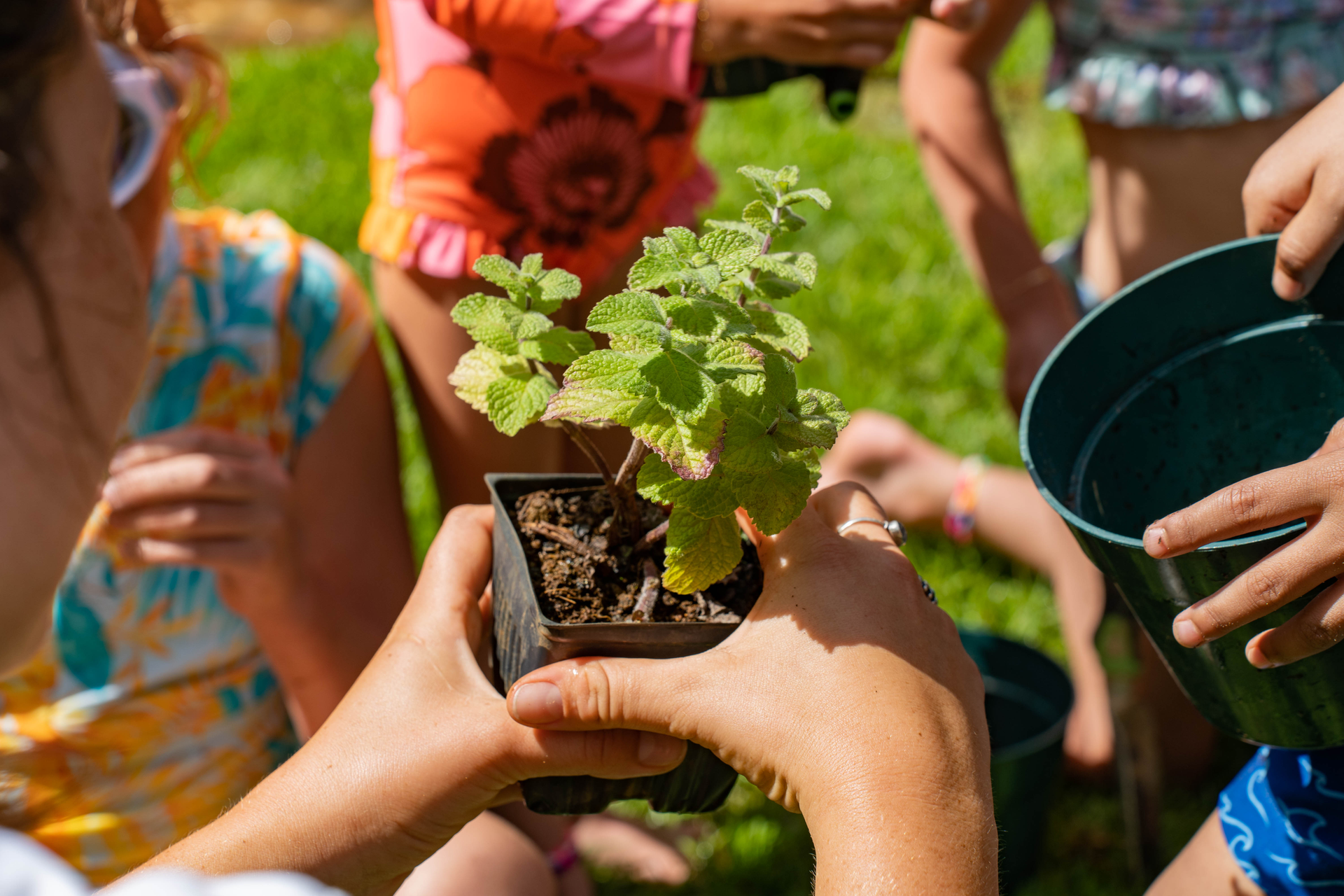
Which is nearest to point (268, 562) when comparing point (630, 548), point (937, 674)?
point (630, 548)

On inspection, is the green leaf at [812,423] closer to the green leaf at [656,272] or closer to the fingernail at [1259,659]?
the green leaf at [656,272]

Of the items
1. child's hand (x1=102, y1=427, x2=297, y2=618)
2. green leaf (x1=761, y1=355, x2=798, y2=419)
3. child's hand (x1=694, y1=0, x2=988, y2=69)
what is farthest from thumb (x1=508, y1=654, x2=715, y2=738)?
child's hand (x1=694, y1=0, x2=988, y2=69)

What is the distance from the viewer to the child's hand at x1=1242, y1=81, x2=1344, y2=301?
3.87 ft

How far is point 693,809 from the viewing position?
1.29 m

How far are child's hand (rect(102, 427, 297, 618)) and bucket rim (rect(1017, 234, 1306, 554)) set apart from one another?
1050 millimetres

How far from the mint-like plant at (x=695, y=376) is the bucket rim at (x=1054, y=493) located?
0.80 ft

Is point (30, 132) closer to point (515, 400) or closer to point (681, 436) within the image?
point (515, 400)

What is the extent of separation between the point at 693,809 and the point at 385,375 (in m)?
0.96

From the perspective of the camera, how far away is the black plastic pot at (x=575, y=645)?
106 centimetres

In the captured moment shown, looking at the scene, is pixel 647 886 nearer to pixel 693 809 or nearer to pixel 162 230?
pixel 693 809

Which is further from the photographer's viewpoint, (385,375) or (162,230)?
(385,375)

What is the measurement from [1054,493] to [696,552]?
46 cm

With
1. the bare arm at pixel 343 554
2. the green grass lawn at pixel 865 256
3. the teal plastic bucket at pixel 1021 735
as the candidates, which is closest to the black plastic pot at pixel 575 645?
→ the bare arm at pixel 343 554

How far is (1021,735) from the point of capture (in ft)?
7.74
